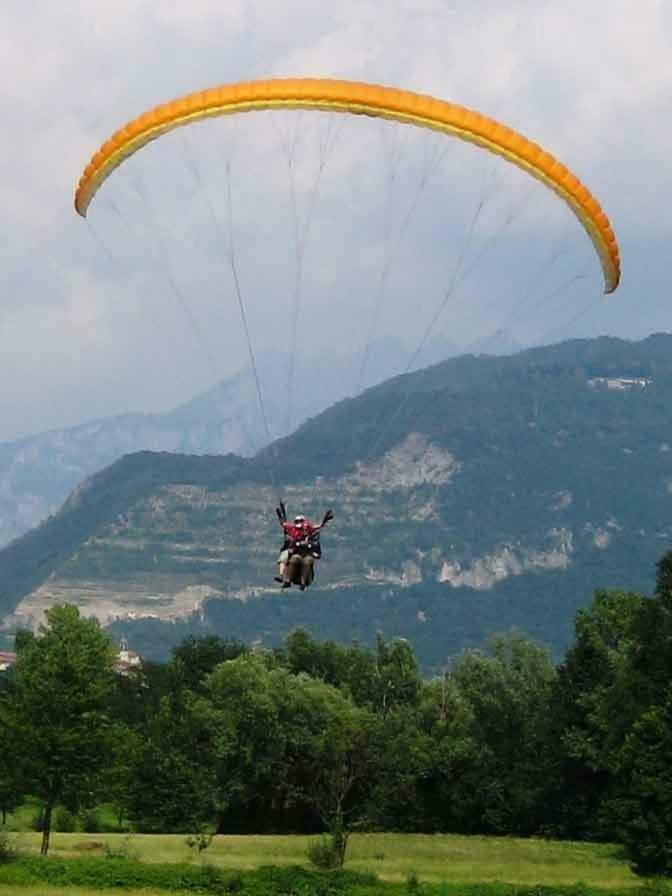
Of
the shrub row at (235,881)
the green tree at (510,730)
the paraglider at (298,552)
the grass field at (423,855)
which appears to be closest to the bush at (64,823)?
the grass field at (423,855)

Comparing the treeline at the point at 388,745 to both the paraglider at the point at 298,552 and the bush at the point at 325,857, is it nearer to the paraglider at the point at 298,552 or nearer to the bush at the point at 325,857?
the bush at the point at 325,857

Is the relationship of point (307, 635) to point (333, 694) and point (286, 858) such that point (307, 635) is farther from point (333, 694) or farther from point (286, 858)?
point (286, 858)

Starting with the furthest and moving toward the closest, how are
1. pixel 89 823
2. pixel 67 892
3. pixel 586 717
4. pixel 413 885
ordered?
pixel 89 823
pixel 586 717
pixel 413 885
pixel 67 892

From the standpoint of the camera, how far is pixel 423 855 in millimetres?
56438

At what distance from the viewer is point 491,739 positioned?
7562 centimetres

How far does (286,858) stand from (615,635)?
79.2 ft

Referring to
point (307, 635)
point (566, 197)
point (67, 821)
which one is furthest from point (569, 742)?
point (566, 197)

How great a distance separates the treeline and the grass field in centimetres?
147

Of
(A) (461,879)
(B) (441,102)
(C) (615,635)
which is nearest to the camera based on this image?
(B) (441,102)

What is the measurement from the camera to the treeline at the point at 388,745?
5000cm

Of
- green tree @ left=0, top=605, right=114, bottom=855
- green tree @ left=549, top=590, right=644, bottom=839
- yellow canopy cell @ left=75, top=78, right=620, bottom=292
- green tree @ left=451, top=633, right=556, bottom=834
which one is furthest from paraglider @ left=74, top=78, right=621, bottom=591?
green tree @ left=451, top=633, right=556, bottom=834

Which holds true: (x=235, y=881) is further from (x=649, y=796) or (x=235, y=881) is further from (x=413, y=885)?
(x=649, y=796)

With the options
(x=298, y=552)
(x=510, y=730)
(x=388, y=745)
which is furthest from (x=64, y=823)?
(x=298, y=552)

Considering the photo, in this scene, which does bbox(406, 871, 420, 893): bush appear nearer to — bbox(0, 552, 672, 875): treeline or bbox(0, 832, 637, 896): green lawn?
bbox(0, 832, 637, 896): green lawn
